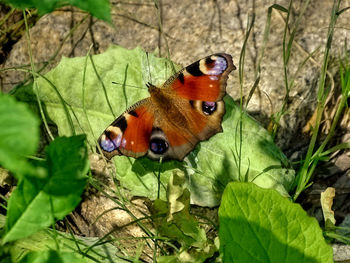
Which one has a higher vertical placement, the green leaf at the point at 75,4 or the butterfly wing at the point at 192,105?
the green leaf at the point at 75,4

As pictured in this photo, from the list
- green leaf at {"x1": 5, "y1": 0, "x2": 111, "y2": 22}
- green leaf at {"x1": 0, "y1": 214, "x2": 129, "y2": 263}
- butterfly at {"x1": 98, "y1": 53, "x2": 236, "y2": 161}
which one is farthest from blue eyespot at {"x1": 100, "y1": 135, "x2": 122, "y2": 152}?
green leaf at {"x1": 5, "y1": 0, "x2": 111, "y2": 22}

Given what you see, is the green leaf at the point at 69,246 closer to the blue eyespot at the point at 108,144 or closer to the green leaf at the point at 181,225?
the green leaf at the point at 181,225

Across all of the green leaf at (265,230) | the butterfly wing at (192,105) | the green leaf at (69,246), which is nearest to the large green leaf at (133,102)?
the butterfly wing at (192,105)

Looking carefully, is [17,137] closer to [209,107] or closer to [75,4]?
[75,4]

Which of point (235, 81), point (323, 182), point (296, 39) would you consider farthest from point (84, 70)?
point (323, 182)

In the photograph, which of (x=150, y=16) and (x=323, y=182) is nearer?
(x=323, y=182)

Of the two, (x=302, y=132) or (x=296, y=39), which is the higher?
(x=296, y=39)

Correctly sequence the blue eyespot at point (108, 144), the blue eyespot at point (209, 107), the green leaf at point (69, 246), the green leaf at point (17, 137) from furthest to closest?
the blue eyespot at point (209, 107)
the blue eyespot at point (108, 144)
the green leaf at point (69, 246)
the green leaf at point (17, 137)

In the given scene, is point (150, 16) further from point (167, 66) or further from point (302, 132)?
point (302, 132)
